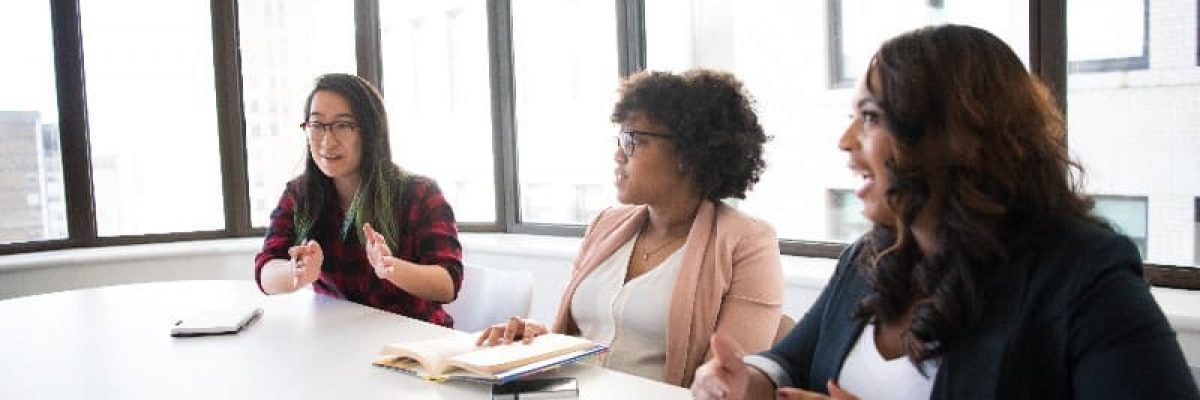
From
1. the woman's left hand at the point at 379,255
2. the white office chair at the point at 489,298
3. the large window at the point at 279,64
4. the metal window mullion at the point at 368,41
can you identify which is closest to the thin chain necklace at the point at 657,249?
the white office chair at the point at 489,298

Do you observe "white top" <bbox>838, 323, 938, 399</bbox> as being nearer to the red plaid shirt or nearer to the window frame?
the red plaid shirt

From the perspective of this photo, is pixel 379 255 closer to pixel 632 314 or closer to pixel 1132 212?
pixel 632 314

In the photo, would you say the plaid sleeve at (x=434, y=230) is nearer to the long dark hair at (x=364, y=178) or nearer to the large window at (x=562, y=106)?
the long dark hair at (x=364, y=178)

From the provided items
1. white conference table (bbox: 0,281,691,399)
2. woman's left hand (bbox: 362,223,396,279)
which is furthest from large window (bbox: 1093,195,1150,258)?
woman's left hand (bbox: 362,223,396,279)

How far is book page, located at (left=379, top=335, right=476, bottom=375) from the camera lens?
149 cm

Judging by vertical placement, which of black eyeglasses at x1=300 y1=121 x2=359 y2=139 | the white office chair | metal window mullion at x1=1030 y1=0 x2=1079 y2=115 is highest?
metal window mullion at x1=1030 y1=0 x2=1079 y2=115

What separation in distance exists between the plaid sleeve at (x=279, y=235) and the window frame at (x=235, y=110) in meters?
1.59

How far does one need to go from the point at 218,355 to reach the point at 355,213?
0.76m

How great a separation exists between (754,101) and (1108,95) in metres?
1.10

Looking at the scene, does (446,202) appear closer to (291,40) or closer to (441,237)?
(441,237)

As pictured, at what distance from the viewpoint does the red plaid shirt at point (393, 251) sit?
2320 mm

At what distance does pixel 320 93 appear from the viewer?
246cm

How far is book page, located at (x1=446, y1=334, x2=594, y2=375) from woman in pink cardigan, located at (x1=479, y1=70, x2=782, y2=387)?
113 millimetres

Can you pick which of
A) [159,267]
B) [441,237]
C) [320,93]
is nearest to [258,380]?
[441,237]
